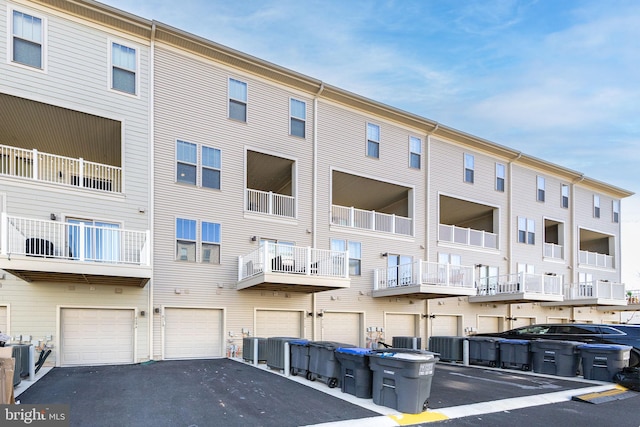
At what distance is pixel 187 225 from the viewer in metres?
13.2

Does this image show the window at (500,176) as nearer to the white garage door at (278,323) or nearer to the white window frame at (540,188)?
the white window frame at (540,188)

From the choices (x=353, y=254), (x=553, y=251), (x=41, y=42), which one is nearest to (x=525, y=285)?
(x=553, y=251)

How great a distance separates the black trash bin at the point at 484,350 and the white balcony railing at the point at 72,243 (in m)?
10.8

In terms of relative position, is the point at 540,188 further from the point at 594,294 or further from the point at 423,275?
the point at 423,275

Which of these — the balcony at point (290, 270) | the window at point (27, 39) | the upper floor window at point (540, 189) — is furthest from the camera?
the upper floor window at point (540, 189)

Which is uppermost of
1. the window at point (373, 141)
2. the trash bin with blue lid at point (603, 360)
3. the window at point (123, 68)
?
the window at point (123, 68)

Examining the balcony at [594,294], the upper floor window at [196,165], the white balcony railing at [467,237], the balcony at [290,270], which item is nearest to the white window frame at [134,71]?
the upper floor window at [196,165]

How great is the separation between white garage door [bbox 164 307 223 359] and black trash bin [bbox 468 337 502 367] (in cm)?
851

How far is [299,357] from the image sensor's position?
31.2 ft

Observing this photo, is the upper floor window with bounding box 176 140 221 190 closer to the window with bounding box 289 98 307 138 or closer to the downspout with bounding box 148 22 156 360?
the downspout with bounding box 148 22 156 360

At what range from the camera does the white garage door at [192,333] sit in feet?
41.1

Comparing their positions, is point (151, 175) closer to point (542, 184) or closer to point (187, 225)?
point (187, 225)

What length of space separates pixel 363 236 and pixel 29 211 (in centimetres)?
1134

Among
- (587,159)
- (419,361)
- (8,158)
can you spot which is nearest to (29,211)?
(8,158)
